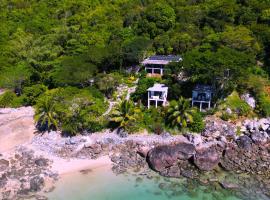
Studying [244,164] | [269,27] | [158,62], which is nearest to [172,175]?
[244,164]

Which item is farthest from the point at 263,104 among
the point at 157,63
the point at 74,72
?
the point at 74,72

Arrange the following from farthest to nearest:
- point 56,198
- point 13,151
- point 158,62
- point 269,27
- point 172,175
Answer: point 269,27, point 158,62, point 13,151, point 172,175, point 56,198

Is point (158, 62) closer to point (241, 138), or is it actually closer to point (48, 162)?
point (241, 138)

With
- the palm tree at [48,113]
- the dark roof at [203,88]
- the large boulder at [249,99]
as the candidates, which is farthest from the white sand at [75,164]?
the large boulder at [249,99]

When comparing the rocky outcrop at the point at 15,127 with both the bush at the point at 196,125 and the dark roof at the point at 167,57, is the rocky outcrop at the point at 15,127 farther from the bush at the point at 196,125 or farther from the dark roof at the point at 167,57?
the dark roof at the point at 167,57

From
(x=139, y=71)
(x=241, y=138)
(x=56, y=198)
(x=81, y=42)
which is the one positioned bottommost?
(x=56, y=198)

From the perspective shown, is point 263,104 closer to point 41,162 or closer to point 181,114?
point 181,114

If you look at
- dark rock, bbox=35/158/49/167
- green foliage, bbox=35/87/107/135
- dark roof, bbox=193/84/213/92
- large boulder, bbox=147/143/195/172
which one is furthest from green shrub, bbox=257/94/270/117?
dark rock, bbox=35/158/49/167
